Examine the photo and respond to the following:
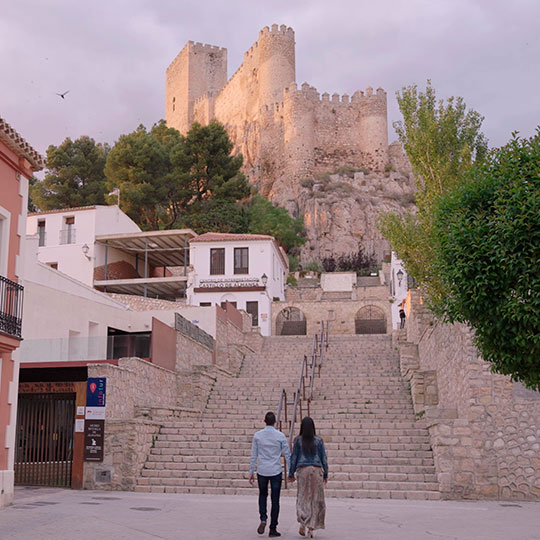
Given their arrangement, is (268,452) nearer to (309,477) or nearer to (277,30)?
(309,477)

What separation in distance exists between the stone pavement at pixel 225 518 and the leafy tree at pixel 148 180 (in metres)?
38.0

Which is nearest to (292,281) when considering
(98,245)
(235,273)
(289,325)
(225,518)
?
(289,325)

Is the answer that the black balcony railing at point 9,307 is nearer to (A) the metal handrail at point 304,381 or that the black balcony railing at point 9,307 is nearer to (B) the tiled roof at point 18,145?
(B) the tiled roof at point 18,145

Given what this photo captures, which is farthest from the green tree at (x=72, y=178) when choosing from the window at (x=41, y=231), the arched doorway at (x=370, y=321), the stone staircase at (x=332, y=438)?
the stone staircase at (x=332, y=438)

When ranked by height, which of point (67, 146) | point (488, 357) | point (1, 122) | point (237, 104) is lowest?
point (488, 357)

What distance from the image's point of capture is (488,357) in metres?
9.09

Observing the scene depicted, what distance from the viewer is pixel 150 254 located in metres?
39.9

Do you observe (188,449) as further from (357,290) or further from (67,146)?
(67,146)

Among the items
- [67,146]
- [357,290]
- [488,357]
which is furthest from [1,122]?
[67,146]

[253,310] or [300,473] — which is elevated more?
[253,310]

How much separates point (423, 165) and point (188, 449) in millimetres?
10674

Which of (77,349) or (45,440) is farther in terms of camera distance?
(77,349)

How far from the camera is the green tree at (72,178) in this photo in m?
52.3

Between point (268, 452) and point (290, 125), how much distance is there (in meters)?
61.8
